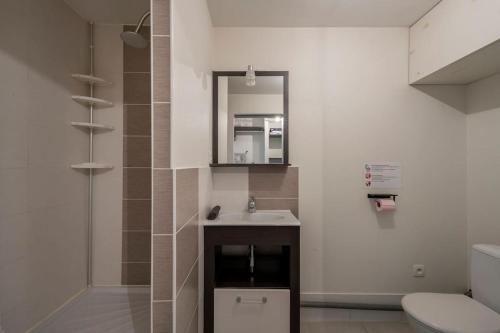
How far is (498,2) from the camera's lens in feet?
3.96

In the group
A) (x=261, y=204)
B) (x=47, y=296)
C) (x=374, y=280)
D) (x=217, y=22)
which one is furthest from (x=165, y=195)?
(x=374, y=280)

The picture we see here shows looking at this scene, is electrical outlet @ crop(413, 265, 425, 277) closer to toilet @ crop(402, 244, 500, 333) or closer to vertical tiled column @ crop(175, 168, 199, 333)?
toilet @ crop(402, 244, 500, 333)

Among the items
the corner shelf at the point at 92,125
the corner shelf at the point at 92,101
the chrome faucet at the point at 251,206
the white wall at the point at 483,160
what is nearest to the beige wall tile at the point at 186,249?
the chrome faucet at the point at 251,206

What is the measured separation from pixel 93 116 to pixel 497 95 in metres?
2.96

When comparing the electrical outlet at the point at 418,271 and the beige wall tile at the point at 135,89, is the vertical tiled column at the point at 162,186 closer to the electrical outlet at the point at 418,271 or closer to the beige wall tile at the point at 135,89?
the beige wall tile at the point at 135,89

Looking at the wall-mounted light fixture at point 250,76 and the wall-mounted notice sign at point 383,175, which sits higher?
the wall-mounted light fixture at point 250,76

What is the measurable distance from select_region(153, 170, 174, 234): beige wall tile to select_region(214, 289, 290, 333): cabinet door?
0.80 meters

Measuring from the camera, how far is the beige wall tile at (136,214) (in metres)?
1.86

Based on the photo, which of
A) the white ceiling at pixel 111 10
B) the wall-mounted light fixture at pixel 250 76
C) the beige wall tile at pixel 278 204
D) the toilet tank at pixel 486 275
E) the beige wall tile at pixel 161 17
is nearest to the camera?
the beige wall tile at pixel 161 17

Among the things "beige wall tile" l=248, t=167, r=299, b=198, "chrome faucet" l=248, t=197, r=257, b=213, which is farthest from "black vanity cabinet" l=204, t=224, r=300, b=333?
"beige wall tile" l=248, t=167, r=299, b=198

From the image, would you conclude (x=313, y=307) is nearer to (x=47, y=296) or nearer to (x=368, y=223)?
(x=368, y=223)

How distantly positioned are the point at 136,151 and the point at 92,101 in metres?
0.45

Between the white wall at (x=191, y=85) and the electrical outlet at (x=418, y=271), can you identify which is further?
the electrical outlet at (x=418, y=271)

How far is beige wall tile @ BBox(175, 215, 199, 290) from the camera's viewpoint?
1043mm
